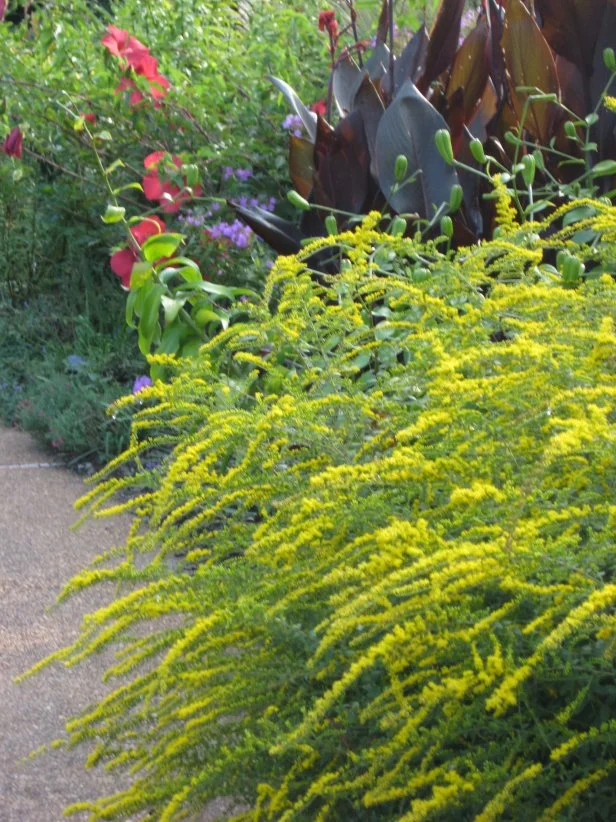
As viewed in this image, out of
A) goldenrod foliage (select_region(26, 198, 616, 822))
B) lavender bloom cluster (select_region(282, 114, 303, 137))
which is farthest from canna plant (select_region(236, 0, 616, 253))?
goldenrod foliage (select_region(26, 198, 616, 822))

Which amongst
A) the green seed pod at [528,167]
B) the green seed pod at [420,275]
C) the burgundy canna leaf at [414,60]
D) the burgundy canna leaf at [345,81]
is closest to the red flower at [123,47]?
the burgundy canna leaf at [345,81]

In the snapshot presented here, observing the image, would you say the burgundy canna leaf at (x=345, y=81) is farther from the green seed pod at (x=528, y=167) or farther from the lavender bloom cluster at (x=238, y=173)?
the green seed pod at (x=528, y=167)

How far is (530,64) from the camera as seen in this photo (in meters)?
4.06

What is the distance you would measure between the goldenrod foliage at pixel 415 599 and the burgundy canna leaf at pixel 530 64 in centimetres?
193

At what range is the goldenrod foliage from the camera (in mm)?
1550

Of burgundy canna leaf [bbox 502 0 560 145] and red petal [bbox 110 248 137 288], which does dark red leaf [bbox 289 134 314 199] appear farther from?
burgundy canna leaf [bbox 502 0 560 145]

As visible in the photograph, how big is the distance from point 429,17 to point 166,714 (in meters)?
5.83

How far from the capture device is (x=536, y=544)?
1548mm

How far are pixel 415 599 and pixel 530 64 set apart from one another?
2.99 meters

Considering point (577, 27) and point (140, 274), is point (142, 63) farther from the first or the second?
point (577, 27)

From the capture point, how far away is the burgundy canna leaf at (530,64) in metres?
4.02

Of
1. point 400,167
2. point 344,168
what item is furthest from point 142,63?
point 400,167

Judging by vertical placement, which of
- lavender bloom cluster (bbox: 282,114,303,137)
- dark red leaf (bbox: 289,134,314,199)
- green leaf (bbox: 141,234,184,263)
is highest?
→ lavender bloom cluster (bbox: 282,114,303,137)

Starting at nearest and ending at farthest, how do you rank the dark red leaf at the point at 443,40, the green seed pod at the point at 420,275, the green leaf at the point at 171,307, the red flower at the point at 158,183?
the green seed pod at the point at 420,275
the green leaf at the point at 171,307
the dark red leaf at the point at 443,40
the red flower at the point at 158,183
